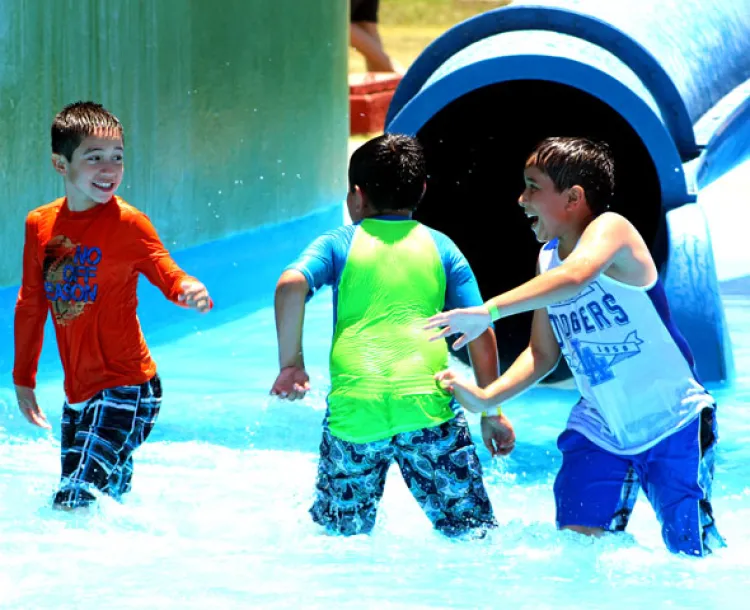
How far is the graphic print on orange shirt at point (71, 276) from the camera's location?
13.5 ft

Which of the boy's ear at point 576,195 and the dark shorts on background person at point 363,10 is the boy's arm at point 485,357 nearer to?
the boy's ear at point 576,195

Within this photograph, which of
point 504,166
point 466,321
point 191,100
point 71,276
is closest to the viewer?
point 466,321

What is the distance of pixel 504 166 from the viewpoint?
7770mm

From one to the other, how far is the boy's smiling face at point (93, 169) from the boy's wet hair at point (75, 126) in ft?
0.05

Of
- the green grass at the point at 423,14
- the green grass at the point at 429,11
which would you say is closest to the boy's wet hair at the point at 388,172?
the green grass at the point at 423,14

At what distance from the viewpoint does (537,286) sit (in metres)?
3.61

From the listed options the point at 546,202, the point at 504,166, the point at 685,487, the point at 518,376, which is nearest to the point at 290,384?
the point at 518,376

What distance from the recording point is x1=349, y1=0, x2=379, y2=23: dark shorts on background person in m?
16.5

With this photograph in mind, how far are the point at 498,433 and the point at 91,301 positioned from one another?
1266 mm

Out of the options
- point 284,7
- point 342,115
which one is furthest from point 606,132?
point 342,115

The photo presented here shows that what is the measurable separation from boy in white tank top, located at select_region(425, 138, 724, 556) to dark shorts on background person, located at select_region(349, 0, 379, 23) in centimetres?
1297

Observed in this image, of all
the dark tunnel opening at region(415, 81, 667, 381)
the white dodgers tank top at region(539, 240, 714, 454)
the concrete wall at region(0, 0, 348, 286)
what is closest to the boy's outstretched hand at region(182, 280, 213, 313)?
the white dodgers tank top at region(539, 240, 714, 454)

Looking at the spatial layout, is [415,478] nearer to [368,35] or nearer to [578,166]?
[578,166]

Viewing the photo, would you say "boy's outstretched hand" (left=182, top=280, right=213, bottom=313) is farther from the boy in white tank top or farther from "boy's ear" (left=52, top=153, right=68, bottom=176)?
the boy in white tank top
